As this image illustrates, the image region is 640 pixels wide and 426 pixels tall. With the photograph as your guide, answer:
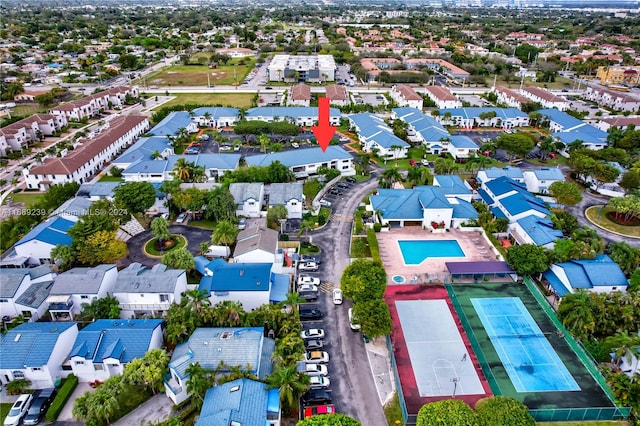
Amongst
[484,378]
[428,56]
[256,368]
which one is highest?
[428,56]

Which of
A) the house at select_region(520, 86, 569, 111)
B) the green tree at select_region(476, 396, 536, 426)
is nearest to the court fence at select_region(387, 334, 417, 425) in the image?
the green tree at select_region(476, 396, 536, 426)

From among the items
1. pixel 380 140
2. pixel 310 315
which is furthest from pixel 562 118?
pixel 310 315

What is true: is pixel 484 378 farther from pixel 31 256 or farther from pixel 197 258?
pixel 31 256

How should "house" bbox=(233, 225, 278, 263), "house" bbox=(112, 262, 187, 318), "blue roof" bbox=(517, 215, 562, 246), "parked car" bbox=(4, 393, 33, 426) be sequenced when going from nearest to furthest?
1. "parked car" bbox=(4, 393, 33, 426)
2. "house" bbox=(112, 262, 187, 318)
3. "house" bbox=(233, 225, 278, 263)
4. "blue roof" bbox=(517, 215, 562, 246)

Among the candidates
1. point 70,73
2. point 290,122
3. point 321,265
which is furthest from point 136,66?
point 321,265

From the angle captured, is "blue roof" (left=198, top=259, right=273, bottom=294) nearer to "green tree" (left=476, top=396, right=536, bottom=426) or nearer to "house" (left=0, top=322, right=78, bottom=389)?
"house" (left=0, top=322, right=78, bottom=389)

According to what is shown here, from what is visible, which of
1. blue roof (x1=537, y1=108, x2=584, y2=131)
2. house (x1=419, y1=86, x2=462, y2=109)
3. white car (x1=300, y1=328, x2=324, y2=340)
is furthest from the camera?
house (x1=419, y1=86, x2=462, y2=109)

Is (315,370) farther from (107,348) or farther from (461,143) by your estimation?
(461,143)
